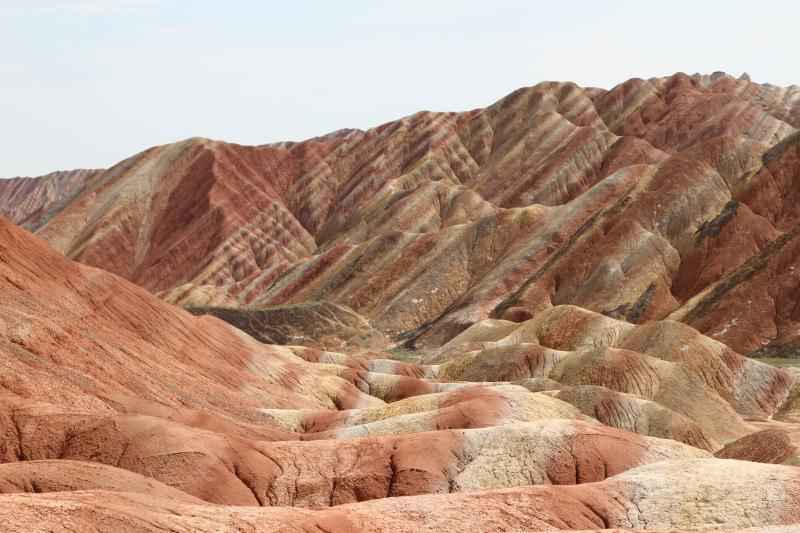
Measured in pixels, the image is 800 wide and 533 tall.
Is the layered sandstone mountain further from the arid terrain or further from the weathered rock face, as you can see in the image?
the weathered rock face

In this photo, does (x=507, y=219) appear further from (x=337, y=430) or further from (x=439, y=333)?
(x=337, y=430)

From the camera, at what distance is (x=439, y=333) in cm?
12225

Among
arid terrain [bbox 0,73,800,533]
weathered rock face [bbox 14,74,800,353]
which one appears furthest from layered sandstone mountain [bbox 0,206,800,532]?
weathered rock face [bbox 14,74,800,353]

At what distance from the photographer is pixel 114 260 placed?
176125 mm

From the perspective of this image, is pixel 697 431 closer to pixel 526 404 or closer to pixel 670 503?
pixel 526 404

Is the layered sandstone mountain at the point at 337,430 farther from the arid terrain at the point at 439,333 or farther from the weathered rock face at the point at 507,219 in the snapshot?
the weathered rock face at the point at 507,219

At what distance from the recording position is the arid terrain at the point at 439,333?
35.8m

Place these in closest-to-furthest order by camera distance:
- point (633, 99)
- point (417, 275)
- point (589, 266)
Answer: point (589, 266) → point (417, 275) → point (633, 99)

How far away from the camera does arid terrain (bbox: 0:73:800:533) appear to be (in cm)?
3575

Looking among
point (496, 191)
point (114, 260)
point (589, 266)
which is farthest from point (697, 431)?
point (114, 260)

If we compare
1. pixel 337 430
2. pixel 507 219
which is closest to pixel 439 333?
pixel 507 219

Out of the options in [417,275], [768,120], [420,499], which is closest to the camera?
[420,499]

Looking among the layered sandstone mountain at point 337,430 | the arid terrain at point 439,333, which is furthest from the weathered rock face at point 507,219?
the layered sandstone mountain at point 337,430

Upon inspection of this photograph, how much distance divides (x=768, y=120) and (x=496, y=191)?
Result: 44481 mm
